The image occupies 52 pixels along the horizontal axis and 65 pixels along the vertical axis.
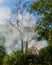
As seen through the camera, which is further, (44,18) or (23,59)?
(44,18)

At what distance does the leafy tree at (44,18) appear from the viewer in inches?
1593

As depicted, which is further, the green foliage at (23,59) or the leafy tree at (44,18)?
the leafy tree at (44,18)

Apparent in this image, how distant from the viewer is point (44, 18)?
41.4 meters

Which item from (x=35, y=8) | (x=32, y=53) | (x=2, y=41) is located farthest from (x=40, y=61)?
(x=2, y=41)

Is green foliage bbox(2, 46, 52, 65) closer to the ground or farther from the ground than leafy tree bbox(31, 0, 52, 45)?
closer to the ground

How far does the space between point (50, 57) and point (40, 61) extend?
3737 mm

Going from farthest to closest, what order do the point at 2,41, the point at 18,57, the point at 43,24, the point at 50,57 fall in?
1. the point at 2,41
2. the point at 43,24
3. the point at 50,57
4. the point at 18,57

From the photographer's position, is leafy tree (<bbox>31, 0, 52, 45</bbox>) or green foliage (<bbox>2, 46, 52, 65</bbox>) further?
leafy tree (<bbox>31, 0, 52, 45</bbox>)

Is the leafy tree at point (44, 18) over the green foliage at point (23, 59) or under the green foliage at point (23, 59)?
over

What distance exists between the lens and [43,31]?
1636 inches

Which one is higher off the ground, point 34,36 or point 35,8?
point 35,8

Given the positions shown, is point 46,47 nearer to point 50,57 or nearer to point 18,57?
point 50,57

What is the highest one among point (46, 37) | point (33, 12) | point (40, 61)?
point (33, 12)

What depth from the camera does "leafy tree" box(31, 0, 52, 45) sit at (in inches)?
1593
